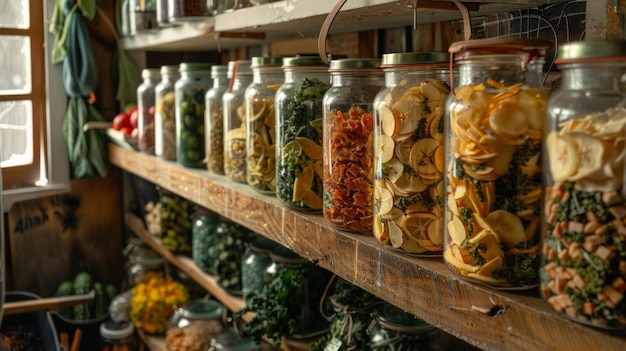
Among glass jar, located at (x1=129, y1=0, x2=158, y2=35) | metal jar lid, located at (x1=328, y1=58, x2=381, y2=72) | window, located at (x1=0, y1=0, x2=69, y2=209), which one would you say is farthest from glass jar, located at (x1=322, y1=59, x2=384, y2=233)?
window, located at (x1=0, y1=0, x2=69, y2=209)

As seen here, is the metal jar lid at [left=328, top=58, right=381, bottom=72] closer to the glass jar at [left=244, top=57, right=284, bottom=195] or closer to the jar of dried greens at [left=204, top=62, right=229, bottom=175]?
the glass jar at [left=244, top=57, right=284, bottom=195]

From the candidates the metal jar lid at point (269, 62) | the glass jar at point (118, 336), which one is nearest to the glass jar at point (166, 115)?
the metal jar lid at point (269, 62)

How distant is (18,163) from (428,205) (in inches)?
86.4

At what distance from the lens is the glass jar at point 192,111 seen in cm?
169

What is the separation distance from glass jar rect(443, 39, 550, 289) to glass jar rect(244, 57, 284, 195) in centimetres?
58

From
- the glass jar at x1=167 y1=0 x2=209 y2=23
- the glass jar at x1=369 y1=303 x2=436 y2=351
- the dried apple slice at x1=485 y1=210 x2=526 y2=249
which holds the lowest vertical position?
the glass jar at x1=369 y1=303 x2=436 y2=351

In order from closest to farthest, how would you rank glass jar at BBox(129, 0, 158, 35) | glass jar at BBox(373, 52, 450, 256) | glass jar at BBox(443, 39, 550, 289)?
1. glass jar at BBox(443, 39, 550, 289)
2. glass jar at BBox(373, 52, 450, 256)
3. glass jar at BBox(129, 0, 158, 35)

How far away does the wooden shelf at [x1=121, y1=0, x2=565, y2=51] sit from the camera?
0.96 metres

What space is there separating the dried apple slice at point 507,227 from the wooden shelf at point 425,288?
0.19ft

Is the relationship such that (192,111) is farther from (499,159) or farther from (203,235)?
(499,159)

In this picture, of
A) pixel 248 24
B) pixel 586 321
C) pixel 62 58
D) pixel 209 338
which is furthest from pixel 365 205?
pixel 62 58

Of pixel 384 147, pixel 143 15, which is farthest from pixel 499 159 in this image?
pixel 143 15

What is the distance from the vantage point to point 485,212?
0.73m

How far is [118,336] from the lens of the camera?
7.38ft
